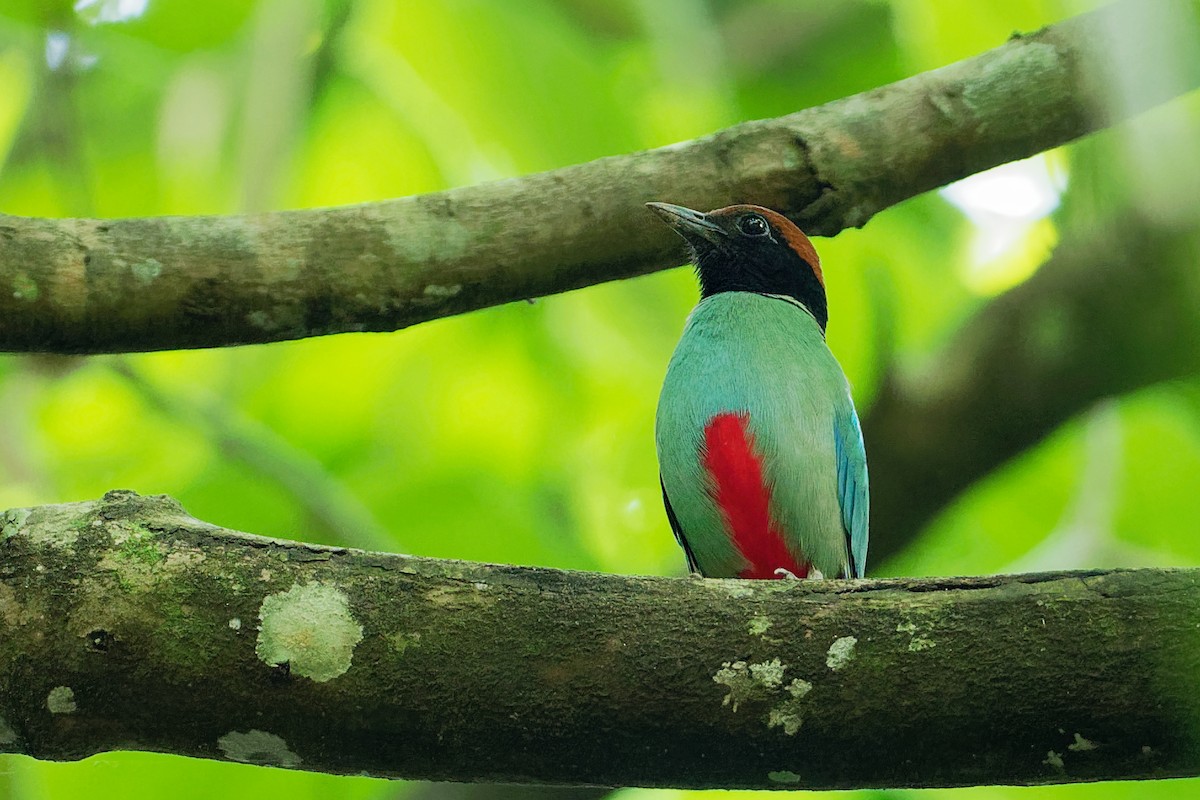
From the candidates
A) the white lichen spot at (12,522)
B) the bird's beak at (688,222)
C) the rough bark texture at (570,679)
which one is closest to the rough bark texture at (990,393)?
the bird's beak at (688,222)

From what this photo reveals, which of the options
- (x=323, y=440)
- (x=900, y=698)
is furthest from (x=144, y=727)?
(x=323, y=440)

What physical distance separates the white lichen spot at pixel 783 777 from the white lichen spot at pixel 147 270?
1644 mm

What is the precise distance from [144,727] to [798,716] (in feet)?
3.65

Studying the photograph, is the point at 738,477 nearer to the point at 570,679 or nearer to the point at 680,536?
the point at 680,536

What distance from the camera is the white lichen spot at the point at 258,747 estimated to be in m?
2.19

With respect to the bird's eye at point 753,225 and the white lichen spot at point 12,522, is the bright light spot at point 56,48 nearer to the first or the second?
the white lichen spot at point 12,522

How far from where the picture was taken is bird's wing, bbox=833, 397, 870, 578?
13.8 ft

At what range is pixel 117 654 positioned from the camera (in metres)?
2.18

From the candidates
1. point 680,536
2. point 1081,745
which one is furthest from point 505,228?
point 680,536

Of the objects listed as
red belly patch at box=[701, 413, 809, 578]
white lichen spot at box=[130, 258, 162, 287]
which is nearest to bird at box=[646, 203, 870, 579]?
red belly patch at box=[701, 413, 809, 578]

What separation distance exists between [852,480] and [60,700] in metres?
2.75

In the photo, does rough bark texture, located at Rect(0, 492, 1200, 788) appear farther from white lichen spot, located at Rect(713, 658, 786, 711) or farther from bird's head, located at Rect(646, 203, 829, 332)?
bird's head, located at Rect(646, 203, 829, 332)

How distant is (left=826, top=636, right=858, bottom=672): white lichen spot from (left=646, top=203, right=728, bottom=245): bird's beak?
1.25m

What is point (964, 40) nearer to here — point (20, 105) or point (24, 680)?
point (24, 680)
